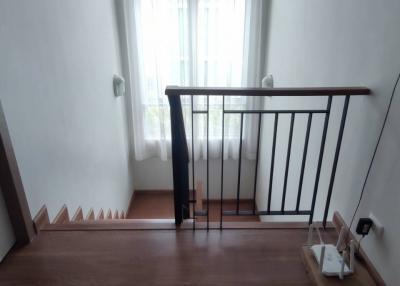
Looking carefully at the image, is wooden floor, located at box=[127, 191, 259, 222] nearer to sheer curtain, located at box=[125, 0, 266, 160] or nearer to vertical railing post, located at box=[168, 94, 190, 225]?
sheer curtain, located at box=[125, 0, 266, 160]

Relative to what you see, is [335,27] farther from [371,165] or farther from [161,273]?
[161,273]

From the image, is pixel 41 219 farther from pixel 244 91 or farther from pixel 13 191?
pixel 244 91

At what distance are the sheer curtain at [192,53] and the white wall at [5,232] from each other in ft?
7.68

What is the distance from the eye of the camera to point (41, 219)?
5.42ft

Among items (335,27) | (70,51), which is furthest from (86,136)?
(335,27)

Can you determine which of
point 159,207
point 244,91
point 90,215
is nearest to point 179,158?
point 244,91

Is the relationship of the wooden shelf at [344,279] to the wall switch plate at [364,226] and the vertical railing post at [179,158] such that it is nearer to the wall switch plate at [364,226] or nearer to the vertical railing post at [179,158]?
the wall switch plate at [364,226]

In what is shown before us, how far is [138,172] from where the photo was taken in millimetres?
4164

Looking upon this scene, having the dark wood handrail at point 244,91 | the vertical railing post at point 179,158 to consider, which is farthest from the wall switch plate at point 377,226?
the vertical railing post at point 179,158

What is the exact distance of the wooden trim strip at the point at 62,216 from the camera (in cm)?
181

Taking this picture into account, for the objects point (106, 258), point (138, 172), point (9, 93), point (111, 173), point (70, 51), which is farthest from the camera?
point (138, 172)

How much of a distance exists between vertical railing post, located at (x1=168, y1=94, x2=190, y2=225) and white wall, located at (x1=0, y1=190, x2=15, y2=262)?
0.90 metres

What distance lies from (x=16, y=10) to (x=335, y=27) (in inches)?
71.1

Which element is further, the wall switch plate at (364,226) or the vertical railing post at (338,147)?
the vertical railing post at (338,147)
